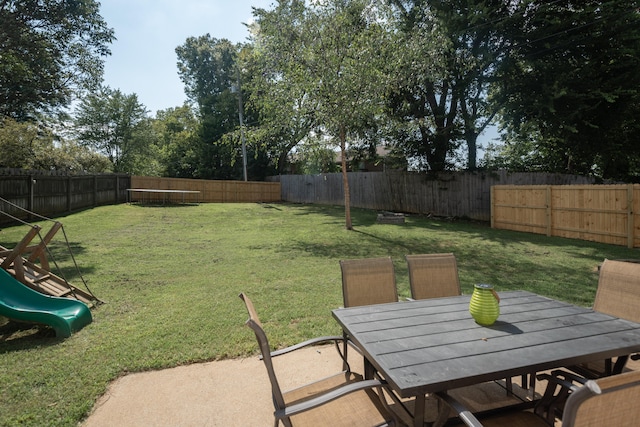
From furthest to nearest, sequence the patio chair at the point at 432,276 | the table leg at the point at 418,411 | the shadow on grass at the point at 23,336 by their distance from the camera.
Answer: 1. the shadow on grass at the point at 23,336
2. the patio chair at the point at 432,276
3. the table leg at the point at 418,411

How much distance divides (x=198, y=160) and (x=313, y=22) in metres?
20.3

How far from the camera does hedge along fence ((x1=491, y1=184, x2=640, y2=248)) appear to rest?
8211 millimetres

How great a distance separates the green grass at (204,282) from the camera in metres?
2.90

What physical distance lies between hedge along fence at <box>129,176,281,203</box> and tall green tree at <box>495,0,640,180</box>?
1523cm

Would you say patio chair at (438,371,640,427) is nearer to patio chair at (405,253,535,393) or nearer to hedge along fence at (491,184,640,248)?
patio chair at (405,253,535,393)

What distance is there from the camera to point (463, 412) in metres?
1.47

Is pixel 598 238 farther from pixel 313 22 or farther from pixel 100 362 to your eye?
pixel 100 362

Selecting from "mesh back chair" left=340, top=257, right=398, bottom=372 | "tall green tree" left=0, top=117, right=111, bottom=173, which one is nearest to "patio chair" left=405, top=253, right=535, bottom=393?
"mesh back chair" left=340, top=257, right=398, bottom=372

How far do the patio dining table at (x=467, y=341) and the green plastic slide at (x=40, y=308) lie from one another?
304 centimetres

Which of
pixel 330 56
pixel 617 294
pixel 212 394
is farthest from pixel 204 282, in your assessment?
pixel 330 56

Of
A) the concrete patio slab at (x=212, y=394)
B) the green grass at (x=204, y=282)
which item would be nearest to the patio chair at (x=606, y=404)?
the concrete patio slab at (x=212, y=394)

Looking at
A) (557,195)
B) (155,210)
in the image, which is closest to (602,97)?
(557,195)

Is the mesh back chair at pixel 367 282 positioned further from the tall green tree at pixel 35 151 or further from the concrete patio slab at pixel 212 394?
the tall green tree at pixel 35 151

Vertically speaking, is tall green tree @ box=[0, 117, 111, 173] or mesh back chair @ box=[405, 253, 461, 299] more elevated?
tall green tree @ box=[0, 117, 111, 173]
